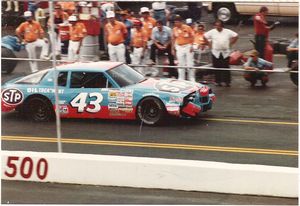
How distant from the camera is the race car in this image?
13.9 metres

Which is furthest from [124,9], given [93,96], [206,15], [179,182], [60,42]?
[179,182]

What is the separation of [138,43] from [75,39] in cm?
162

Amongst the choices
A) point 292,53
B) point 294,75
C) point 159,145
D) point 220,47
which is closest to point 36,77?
point 159,145

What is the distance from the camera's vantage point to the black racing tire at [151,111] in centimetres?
1387

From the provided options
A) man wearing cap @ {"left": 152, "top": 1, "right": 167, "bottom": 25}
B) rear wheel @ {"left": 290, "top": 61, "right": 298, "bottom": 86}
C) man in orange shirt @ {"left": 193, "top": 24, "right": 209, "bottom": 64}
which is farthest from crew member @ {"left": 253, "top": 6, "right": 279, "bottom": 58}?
man wearing cap @ {"left": 152, "top": 1, "right": 167, "bottom": 25}

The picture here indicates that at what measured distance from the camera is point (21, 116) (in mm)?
15070

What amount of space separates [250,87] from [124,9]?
4454 mm

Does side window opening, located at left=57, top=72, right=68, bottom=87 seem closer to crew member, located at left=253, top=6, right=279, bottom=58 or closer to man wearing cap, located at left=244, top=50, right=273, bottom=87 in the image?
man wearing cap, located at left=244, top=50, right=273, bottom=87

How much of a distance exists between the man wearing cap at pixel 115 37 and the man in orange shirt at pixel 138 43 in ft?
0.77

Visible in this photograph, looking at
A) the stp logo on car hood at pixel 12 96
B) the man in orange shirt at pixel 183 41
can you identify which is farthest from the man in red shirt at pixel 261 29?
the stp logo on car hood at pixel 12 96

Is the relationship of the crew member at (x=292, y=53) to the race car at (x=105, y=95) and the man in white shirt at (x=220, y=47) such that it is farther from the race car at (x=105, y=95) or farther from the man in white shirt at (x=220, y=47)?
the race car at (x=105, y=95)

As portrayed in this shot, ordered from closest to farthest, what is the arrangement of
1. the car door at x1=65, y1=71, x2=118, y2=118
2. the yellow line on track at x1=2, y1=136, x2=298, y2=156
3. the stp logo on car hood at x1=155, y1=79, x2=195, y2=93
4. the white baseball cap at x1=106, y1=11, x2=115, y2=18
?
the yellow line on track at x1=2, y1=136, x2=298, y2=156 < the stp logo on car hood at x1=155, y1=79, x2=195, y2=93 < the car door at x1=65, y1=71, x2=118, y2=118 < the white baseball cap at x1=106, y1=11, x2=115, y2=18

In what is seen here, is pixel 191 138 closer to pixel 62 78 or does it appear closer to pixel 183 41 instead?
pixel 62 78

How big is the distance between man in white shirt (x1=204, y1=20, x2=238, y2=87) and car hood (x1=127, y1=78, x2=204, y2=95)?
180 cm
